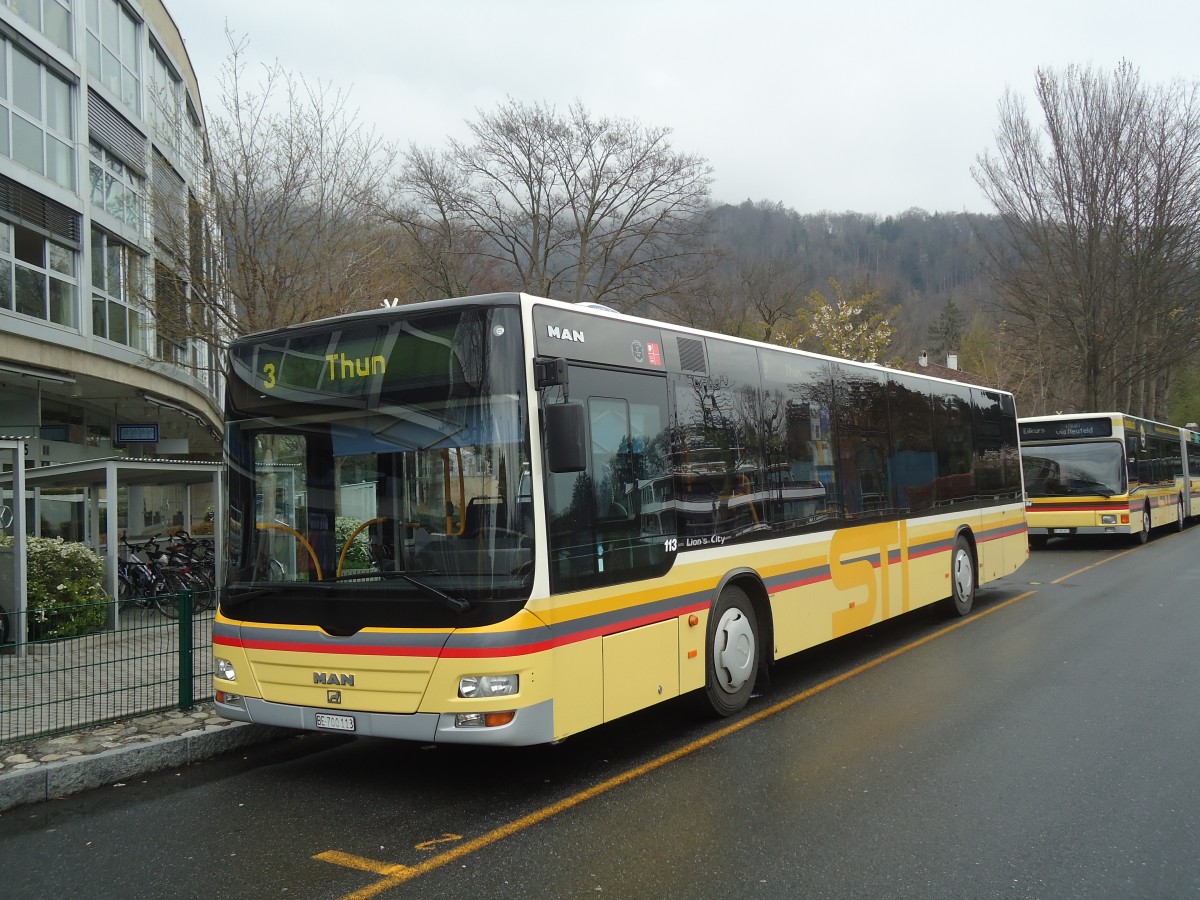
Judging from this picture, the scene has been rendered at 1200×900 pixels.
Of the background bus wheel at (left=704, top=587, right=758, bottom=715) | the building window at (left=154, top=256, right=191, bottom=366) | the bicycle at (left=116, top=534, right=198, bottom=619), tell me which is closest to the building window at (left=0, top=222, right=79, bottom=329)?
the building window at (left=154, top=256, right=191, bottom=366)

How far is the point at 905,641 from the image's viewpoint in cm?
1071

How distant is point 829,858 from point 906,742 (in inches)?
86.4

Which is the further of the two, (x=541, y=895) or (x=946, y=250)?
(x=946, y=250)

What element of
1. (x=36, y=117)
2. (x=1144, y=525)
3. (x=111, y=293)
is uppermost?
(x=36, y=117)

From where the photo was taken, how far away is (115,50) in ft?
68.7

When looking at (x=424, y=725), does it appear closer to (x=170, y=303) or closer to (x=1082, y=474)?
(x=170, y=303)

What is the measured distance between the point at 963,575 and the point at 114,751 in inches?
385

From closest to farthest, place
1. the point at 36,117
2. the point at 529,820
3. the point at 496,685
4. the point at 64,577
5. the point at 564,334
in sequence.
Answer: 1. the point at 529,820
2. the point at 496,685
3. the point at 564,334
4. the point at 64,577
5. the point at 36,117

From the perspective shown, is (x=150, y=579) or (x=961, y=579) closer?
(x=961, y=579)

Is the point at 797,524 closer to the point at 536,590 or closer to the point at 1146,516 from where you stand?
the point at 536,590

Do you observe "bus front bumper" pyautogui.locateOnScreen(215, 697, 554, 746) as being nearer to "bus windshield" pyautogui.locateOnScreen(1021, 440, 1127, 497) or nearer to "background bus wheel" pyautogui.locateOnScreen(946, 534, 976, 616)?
"background bus wheel" pyautogui.locateOnScreen(946, 534, 976, 616)

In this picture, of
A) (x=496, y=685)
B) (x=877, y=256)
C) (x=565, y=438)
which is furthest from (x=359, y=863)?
(x=877, y=256)

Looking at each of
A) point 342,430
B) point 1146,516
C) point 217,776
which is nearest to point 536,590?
point 342,430

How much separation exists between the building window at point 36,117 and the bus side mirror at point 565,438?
15.2 meters
